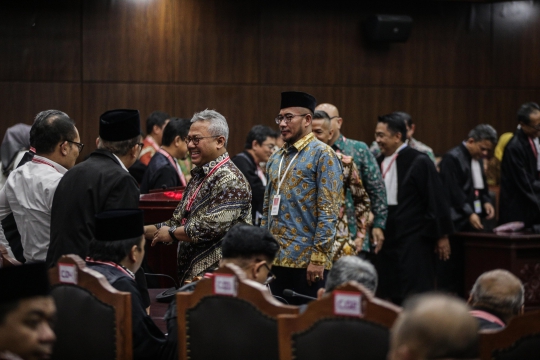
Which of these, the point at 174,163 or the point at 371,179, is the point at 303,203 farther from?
the point at 174,163

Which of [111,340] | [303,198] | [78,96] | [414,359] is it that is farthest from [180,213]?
[78,96]

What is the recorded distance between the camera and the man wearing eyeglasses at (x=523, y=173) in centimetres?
671

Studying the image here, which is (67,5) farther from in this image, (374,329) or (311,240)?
(374,329)

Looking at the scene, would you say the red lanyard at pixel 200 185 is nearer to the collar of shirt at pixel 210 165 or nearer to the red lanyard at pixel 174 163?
the collar of shirt at pixel 210 165

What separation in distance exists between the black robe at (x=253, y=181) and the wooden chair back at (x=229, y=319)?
369 centimetres

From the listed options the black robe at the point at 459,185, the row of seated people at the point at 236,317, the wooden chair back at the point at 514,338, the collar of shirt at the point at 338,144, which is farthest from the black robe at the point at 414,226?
the wooden chair back at the point at 514,338

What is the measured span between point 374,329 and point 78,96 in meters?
6.08

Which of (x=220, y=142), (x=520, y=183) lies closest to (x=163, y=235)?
(x=220, y=142)

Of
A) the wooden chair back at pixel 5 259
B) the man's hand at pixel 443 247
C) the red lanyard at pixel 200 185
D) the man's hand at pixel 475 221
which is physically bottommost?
the man's hand at pixel 443 247

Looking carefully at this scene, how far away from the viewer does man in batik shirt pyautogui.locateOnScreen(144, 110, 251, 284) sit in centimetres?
349

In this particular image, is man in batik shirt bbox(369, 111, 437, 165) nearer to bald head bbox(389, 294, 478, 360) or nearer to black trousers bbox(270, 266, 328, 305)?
black trousers bbox(270, 266, 328, 305)

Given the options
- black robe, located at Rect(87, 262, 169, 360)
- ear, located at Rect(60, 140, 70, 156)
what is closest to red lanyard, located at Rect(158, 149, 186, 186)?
ear, located at Rect(60, 140, 70, 156)

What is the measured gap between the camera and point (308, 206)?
3.86 m

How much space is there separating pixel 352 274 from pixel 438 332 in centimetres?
90
